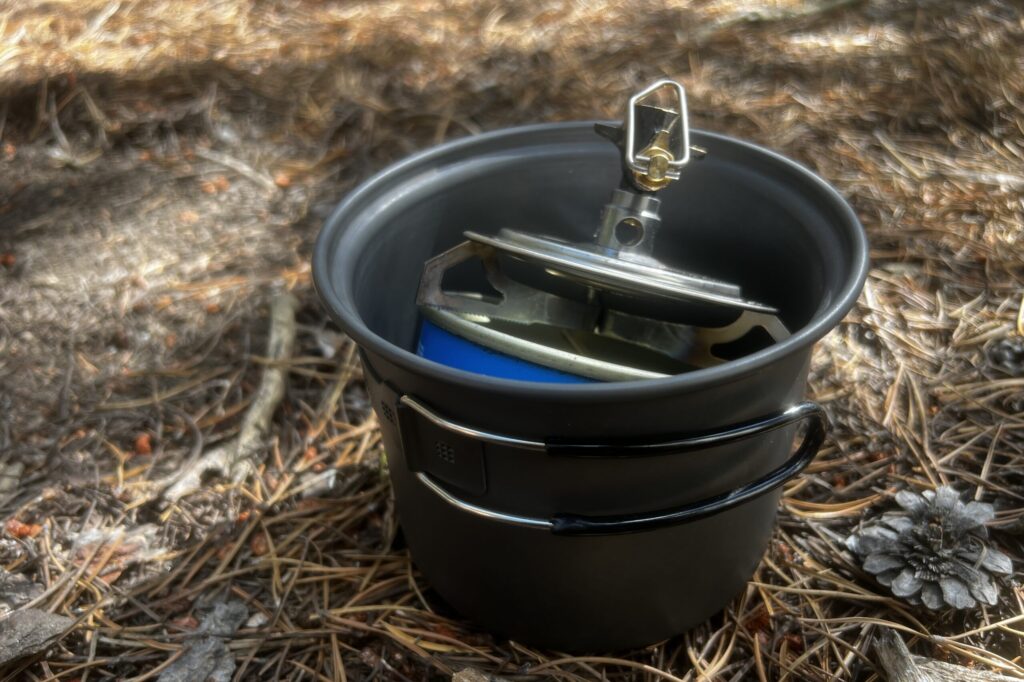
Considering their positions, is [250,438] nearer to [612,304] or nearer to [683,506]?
[612,304]

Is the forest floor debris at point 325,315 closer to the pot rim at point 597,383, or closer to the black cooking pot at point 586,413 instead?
the black cooking pot at point 586,413

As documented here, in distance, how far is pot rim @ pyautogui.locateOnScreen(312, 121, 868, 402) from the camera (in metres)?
0.73

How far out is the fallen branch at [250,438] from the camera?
1.44m

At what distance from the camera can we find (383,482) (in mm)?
1396

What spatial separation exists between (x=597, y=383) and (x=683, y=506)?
0.22 meters

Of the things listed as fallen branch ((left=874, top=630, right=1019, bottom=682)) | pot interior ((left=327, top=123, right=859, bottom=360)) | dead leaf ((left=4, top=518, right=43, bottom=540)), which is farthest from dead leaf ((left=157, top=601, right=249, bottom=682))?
fallen branch ((left=874, top=630, right=1019, bottom=682))

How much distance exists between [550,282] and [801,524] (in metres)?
0.59

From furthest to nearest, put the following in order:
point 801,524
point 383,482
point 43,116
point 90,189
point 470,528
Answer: point 43,116
point 90,189
point 383,482
point 801,524
point 470,528

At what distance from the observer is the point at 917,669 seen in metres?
0.98

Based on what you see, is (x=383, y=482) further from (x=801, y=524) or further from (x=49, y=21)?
(x=49, y=21)

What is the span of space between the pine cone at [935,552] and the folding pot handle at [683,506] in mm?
324

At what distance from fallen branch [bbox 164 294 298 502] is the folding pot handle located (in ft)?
2.19

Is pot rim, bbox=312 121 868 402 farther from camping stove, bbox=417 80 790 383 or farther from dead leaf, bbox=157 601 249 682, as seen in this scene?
dead leaf, bbox=157 601 249 682

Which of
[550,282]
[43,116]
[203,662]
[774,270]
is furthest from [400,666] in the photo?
[43,116]
